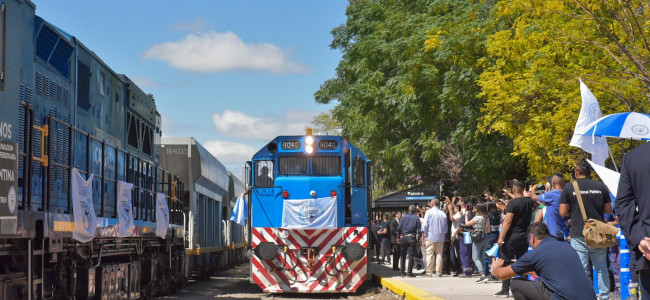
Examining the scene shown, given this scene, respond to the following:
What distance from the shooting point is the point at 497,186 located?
93.7 ft

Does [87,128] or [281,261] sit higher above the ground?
[87,128]

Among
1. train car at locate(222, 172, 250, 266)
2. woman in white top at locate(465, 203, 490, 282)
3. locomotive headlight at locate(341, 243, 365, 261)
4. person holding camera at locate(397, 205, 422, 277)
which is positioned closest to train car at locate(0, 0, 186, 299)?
locomotive headlight at locate(341, 243, 365, 261)

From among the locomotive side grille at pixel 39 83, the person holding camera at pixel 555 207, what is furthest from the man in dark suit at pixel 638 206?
the locomotive side grille at pixel 39 83

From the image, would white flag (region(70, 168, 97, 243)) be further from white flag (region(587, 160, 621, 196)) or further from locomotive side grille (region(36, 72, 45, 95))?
white flag (region(587, 160, 621, 196))

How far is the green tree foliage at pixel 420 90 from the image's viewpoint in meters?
26.1

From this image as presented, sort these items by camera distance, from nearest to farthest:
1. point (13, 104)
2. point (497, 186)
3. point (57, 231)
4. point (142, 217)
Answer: point (13, 104) → point (57, 231) → point (142, 217) → point (497, 186)

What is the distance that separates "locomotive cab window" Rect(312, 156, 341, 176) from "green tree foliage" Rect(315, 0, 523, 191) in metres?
6.65

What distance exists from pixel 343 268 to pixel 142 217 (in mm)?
4448

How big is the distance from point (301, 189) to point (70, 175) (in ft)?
26.6

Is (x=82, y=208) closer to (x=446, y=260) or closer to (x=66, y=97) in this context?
(x=66, y=97)

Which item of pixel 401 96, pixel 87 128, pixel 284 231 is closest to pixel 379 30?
pixel 401 96

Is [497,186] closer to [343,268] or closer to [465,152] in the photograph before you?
[465,152]

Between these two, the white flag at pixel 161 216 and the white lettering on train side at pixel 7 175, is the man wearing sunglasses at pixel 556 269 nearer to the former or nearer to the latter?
the white lettering on train side at pixel 7 175

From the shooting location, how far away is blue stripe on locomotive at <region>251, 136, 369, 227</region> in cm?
1766
